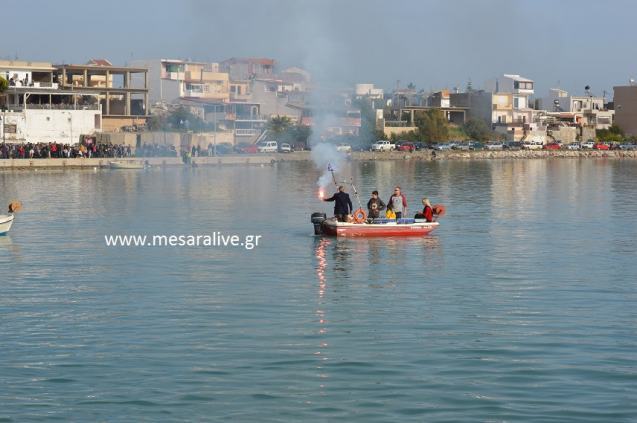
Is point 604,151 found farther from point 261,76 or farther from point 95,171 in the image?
point 95,171

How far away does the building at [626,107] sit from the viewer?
13562 cm

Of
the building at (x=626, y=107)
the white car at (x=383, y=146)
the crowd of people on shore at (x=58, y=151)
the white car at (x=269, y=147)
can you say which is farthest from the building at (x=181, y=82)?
the building at (x=626, y=107)

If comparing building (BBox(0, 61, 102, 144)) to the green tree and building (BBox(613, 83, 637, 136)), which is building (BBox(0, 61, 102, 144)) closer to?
the green tree

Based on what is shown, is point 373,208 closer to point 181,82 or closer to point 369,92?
point 181,82

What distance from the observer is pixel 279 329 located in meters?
19.0

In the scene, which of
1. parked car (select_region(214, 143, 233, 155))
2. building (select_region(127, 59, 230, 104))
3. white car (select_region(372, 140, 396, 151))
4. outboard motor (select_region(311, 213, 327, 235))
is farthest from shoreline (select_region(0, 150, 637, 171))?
outboard motor (select_region(311, 213, 327, 235))

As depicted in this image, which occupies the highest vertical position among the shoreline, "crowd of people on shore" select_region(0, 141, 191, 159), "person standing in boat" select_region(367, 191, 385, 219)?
"crowd of people on shore" select_region(0, 141, 191, 159)

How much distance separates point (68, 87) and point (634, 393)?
266ft

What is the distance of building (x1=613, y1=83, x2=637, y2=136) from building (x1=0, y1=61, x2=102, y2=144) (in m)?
72.1

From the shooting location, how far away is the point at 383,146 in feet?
355

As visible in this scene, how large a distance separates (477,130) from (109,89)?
4634 cm

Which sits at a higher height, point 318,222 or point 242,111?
point 242,111

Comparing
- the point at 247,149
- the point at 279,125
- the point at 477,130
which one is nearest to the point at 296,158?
the point at 247,149

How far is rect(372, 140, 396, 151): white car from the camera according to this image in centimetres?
10750
